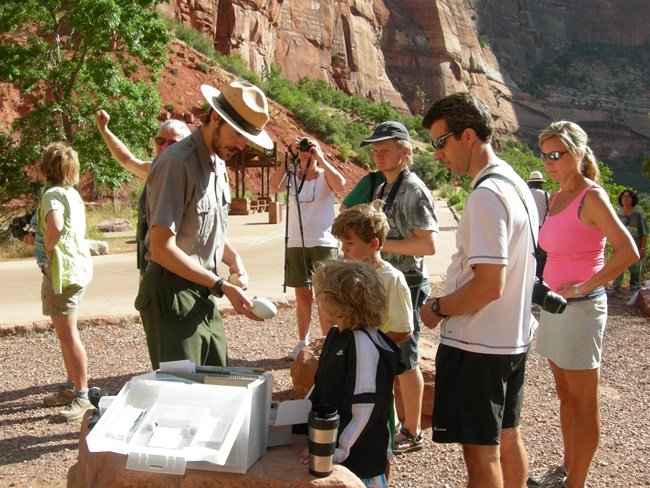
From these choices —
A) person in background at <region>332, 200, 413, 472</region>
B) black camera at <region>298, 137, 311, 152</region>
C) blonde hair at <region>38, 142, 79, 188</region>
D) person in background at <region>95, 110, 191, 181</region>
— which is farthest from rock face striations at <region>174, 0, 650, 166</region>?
person in background at <region>332, 200, 413, 472</region>

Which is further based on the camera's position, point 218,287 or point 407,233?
point 407,233

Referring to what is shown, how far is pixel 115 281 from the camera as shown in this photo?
9.50 metres

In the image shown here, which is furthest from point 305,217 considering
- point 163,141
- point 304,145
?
point 163,141

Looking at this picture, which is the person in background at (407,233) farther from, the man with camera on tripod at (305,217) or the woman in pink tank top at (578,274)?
the man with camera on tripod at (305,217)

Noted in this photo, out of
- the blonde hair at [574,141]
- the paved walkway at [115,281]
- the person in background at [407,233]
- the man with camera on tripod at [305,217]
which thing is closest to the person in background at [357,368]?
the person in background at [407,233]

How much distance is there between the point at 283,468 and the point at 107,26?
14617 mm

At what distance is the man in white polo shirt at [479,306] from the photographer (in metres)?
2.45

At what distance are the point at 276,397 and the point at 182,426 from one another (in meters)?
2.92

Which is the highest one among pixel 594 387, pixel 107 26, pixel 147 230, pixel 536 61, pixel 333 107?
pixel 536 61

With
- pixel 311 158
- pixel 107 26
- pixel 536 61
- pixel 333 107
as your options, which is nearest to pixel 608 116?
pixel 536 61

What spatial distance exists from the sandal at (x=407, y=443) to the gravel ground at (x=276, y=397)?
0.05 meters

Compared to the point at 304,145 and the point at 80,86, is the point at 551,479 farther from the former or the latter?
the point at 80,86

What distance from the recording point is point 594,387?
10.7 feet

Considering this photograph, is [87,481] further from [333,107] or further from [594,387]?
[333,107]
